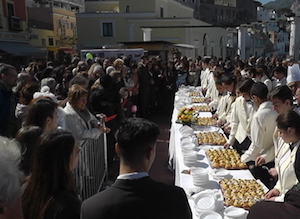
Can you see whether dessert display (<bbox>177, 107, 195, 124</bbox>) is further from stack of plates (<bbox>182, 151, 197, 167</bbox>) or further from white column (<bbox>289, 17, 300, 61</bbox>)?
white column (<bbox>289, 17, 300, 61</bbox>)

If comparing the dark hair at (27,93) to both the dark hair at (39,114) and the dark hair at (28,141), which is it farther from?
the dark hair at (28,141)

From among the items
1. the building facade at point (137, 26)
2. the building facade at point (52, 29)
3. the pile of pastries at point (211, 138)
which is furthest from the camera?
the building facade at point (52, 29)

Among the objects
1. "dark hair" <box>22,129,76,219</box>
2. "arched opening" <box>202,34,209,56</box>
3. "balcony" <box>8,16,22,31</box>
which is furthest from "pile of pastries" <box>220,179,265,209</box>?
"arched opening" <box>202,34,209,56</box>

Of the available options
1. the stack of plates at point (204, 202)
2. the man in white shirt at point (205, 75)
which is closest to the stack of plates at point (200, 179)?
the stack of plates at point (204, 202)

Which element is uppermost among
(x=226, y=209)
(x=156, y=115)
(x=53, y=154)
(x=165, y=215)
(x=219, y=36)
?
(x=219, y=36)

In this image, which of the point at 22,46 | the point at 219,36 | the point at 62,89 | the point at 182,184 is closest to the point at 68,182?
the point at 182,184

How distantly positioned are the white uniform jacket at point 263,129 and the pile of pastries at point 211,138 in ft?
2.44

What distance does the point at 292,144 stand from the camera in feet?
→ 9.50

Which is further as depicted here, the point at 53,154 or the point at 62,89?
the point at 62,89

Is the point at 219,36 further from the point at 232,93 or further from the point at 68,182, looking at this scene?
the point at 68,182

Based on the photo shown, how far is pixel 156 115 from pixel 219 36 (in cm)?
3127

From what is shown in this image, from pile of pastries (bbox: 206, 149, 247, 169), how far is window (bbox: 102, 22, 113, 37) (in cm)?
2842

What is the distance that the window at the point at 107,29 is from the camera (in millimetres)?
31000

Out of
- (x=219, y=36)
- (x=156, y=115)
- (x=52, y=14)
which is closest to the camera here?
(x=156, y=115)
